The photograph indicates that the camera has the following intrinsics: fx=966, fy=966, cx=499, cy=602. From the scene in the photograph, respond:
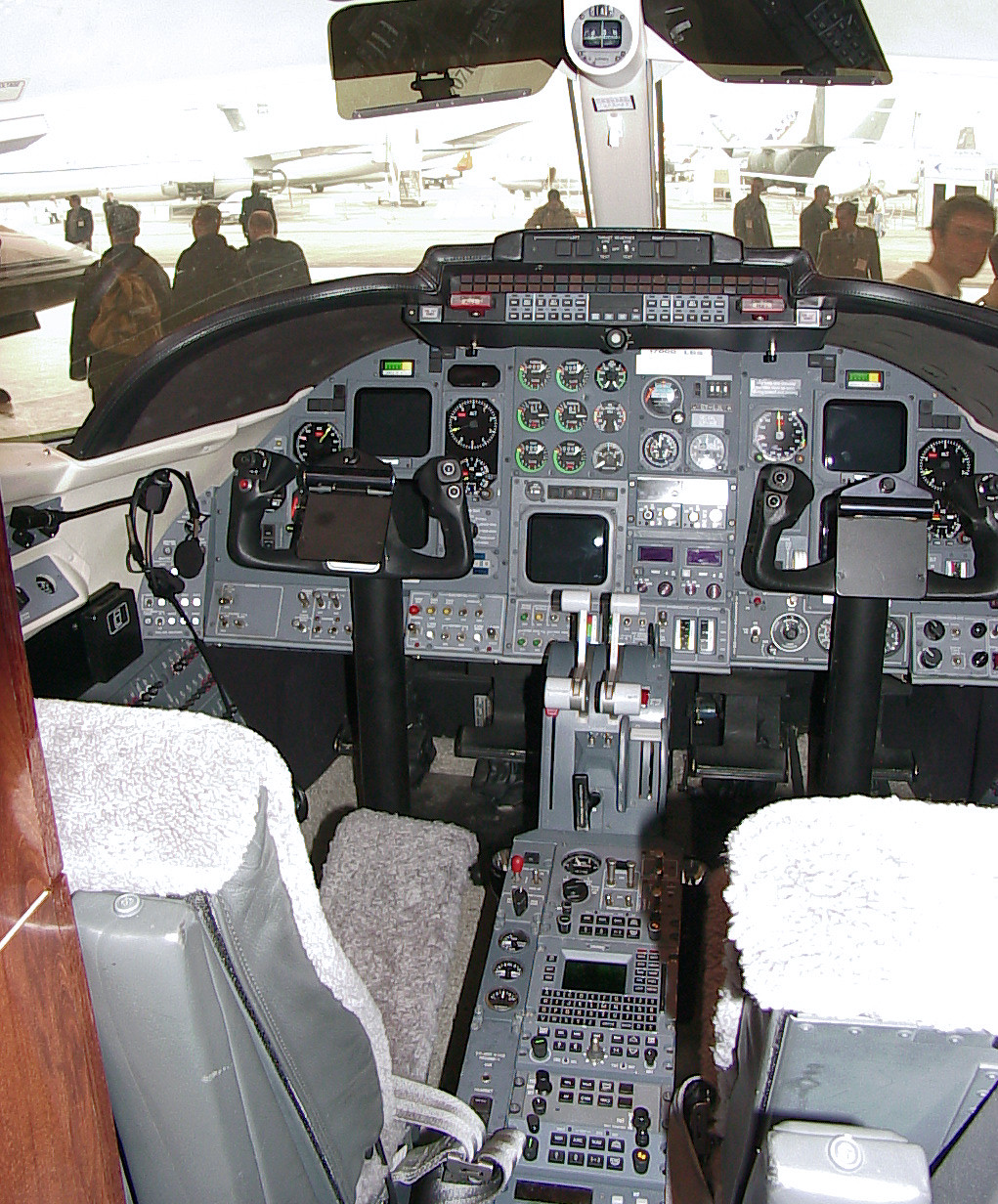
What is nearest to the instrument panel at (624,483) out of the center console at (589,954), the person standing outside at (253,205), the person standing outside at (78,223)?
the center console at (589,954)

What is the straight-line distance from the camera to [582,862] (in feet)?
7.55

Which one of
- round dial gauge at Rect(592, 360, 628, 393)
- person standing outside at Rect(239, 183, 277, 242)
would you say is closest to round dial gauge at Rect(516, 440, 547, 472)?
round dial gauge at Rect(592, 360, 628, 393)

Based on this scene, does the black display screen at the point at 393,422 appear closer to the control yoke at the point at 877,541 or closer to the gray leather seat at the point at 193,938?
the control yoke at the point at 877,541

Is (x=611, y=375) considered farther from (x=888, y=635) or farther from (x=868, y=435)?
(x=888, y=635)

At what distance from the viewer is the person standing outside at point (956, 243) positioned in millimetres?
5371

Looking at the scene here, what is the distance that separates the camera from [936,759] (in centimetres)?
330

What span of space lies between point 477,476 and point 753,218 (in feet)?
11.1

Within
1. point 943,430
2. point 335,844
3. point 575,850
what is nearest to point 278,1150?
point 335,844

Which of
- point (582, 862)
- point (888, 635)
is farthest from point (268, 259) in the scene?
point (582, 862)

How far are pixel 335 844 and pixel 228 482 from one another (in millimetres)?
1437

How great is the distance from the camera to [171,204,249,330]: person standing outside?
5746 millimetres

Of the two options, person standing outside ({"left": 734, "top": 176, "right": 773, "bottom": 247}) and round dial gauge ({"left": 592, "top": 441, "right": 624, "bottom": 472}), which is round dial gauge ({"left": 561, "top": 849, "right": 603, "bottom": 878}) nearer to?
round dial gauge ({"left": 592, "top": 441, "right": 624, "bottom": 472})

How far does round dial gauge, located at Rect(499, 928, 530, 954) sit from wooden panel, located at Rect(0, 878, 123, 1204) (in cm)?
129

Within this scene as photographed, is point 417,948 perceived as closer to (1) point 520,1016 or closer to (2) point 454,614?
(1) point 520,1016
